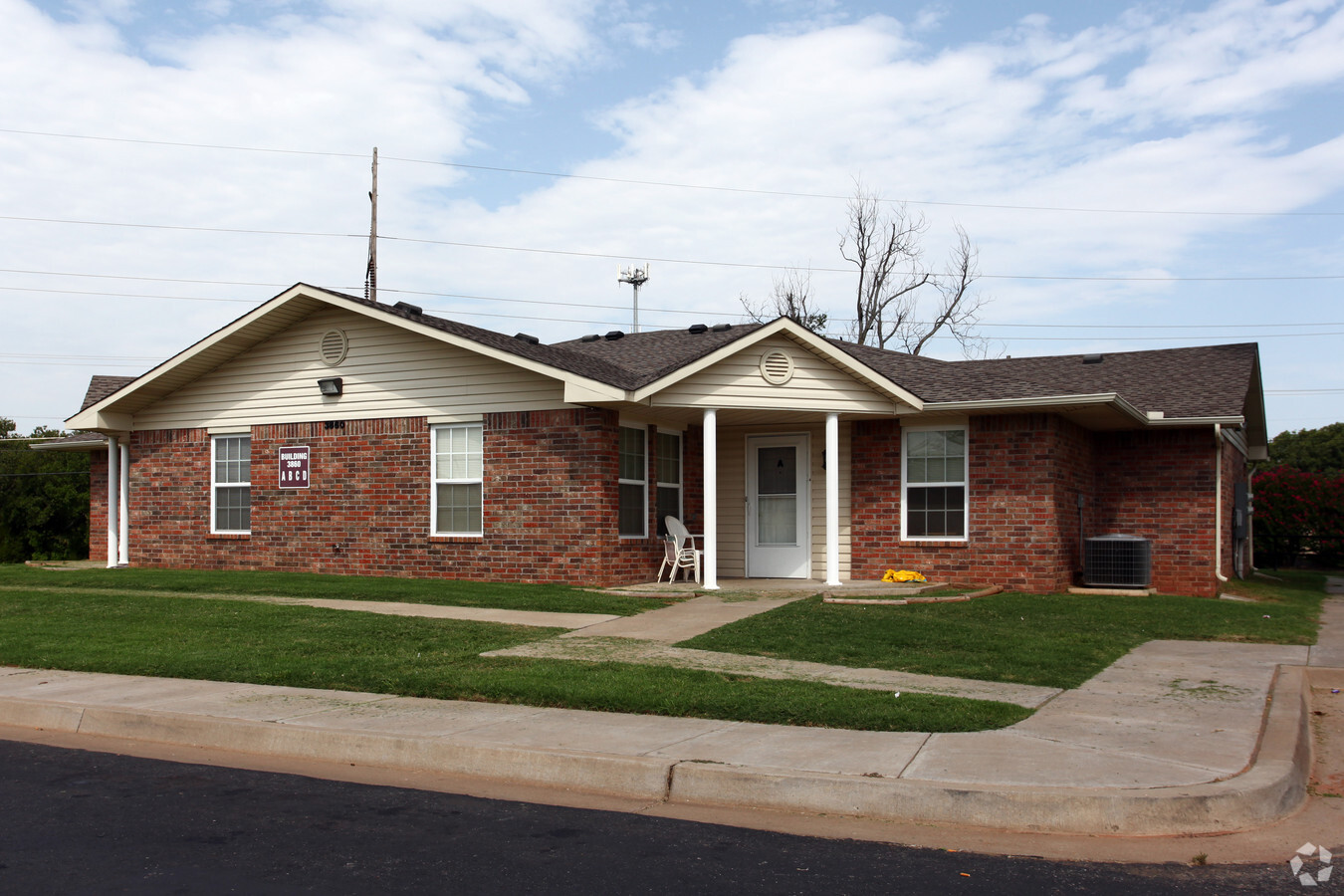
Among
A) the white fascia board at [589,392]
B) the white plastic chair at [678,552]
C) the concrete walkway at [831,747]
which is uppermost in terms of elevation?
the white fascia board at [589,392]

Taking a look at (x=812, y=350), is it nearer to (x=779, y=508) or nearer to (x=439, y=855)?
(x=779, y=508)

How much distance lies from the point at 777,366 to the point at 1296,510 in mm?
16882

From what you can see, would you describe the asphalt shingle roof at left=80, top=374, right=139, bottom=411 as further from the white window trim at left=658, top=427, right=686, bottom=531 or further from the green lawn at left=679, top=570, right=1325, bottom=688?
the green lawn at left=679, top=570, right=1325, bottom=688

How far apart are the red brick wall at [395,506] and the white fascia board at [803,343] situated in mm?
1245

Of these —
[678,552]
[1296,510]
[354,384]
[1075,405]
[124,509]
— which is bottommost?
[678,552]

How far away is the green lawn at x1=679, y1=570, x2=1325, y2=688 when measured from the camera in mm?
9633

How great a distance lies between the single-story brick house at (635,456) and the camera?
15.4 meters

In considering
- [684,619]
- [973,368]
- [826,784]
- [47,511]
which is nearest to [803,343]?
[973,368]

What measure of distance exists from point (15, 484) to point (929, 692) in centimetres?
3467

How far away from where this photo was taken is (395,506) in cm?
1680

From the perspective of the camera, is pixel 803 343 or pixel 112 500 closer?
pixel 803 343

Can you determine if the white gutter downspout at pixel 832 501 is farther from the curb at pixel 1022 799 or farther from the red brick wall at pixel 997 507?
the curb at pixel 1022 799

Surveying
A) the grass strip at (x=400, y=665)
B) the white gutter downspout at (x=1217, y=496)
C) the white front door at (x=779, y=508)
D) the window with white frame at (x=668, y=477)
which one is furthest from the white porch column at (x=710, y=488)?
the white gutter downspout at (x=1217, y=496)

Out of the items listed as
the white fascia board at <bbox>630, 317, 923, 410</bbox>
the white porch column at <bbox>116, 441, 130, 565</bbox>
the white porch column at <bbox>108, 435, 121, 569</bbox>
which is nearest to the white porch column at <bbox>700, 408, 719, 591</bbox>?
the white fascia board at <bbox>630, 317, 923, 410</bbox>
